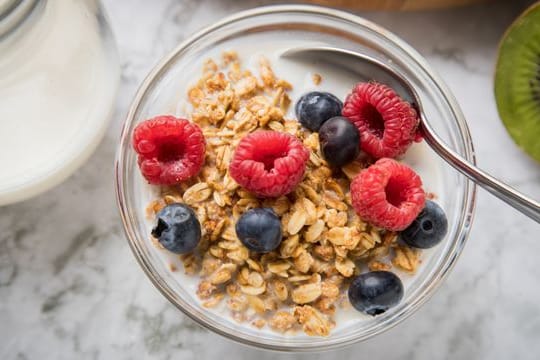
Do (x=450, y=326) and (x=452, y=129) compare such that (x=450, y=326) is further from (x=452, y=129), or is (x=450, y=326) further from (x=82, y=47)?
(x=82, y=47)

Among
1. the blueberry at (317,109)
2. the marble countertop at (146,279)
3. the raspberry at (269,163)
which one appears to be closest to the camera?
the raspberry at (269,163)

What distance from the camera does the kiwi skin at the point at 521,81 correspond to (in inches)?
47.6

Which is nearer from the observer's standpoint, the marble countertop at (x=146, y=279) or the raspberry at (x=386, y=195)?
the raspberry at (x=386, y=195)

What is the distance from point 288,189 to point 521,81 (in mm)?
514

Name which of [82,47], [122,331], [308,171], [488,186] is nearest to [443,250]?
[488,186]

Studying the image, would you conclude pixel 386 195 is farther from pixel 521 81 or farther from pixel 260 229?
pixel 521 81

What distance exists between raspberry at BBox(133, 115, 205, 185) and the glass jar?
11 centimetres

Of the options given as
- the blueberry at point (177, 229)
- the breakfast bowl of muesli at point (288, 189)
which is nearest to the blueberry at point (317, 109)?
the breakfast bowl of muesli at point (288, 189)

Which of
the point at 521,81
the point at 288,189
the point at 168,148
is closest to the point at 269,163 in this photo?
the point at 288,189

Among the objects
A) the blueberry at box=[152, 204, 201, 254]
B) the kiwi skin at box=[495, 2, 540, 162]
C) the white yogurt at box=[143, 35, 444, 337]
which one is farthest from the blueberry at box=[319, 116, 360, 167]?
the kiwi skin at box=[495, 2, 540, 162]

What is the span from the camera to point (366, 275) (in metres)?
1.08

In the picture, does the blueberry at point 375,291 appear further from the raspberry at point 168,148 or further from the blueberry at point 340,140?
the raspberry at point 168,148

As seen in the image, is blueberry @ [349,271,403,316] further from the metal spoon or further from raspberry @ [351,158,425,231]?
the metal spoon

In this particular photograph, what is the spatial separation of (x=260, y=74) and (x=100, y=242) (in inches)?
16.9
